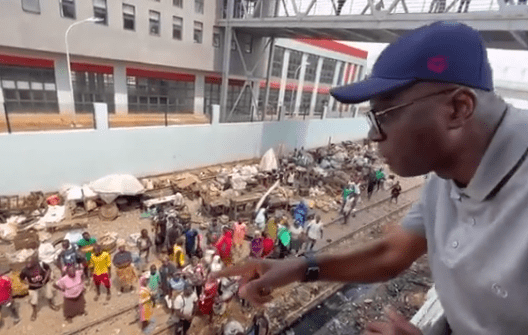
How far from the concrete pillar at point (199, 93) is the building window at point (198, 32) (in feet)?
7.53

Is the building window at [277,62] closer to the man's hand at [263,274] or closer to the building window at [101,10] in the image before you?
the building window at [101,10]

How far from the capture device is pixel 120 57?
16.6 meters

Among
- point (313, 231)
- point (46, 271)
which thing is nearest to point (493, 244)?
point (46, 271)

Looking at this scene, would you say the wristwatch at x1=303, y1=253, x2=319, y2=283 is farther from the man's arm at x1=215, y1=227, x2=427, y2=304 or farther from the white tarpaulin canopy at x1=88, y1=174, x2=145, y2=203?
the white tarpaulin canopy at x1=88, y1=174, x2=145, y2=203

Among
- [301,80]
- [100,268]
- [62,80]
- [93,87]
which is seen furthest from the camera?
[301,80]

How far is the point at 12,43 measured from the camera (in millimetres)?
13359

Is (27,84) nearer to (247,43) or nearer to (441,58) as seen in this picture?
(247,43)

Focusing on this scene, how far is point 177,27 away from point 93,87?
6.30 meters

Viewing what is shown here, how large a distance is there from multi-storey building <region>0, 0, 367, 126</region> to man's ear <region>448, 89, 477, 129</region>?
12781 millimetres

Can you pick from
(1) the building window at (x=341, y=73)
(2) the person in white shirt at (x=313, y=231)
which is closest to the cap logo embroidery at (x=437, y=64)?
(2) the person in white shirt at (x=313, y=231)

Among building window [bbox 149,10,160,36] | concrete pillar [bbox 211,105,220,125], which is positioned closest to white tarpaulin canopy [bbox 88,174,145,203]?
concrete pillar [bbox 211,105,220,125]

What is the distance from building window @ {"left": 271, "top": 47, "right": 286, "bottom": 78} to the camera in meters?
27.1

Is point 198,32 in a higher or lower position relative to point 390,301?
higher

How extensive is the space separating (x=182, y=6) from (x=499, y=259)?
21309 mm
